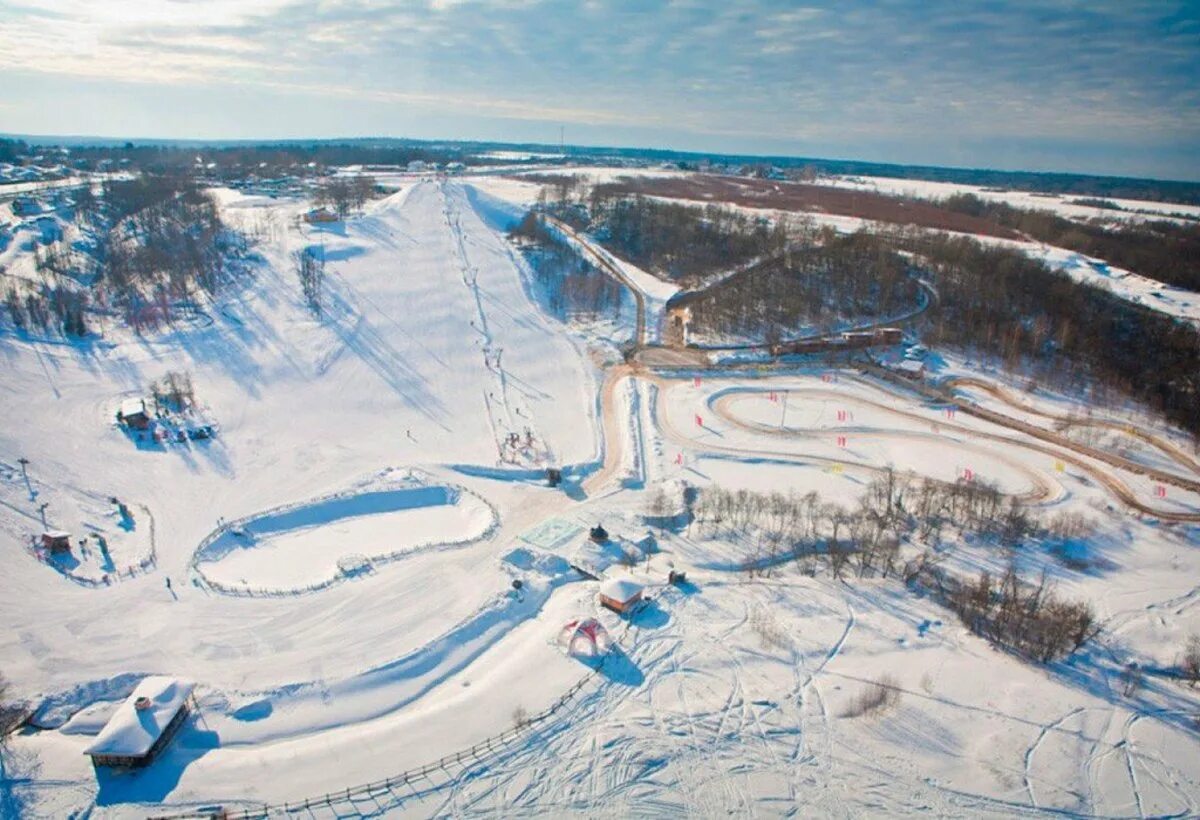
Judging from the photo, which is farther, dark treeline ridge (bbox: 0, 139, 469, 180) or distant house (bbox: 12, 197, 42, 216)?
dark treeline ridge (bbox: 0, 139, 469, 180)

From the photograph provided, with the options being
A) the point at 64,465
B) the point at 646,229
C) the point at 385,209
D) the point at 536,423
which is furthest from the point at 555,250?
Answer: the point at 64,465

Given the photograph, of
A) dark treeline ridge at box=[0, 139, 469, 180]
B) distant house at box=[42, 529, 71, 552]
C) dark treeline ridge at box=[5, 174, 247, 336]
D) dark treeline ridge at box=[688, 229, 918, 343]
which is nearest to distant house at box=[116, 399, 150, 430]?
distant house at box=[42, 529, 71, 552]

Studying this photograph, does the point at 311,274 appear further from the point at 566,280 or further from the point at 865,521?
the point at 865,521

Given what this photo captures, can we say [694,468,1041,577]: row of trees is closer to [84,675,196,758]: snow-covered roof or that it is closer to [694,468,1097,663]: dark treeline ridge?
[694,468,1097,663]: dark treeline ridge

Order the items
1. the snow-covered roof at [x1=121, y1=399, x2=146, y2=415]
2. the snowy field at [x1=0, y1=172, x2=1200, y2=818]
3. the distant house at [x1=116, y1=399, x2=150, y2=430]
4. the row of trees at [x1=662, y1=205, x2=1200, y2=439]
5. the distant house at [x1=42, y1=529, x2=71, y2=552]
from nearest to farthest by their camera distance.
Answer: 1. the snowy field at [x1=0, y1=172, x2=1200, y2=818]
2. the distant house at [x1=42, y1=529, x2=71, y2=552]
3. the distant house at [x1=116, y1=399, x2=150, y2=430]
4. the snow-covered roof at [x1=121, y1=399, x2=146, y2=415]
5. the row of trees at [x1=662, y1=205, x2=1200, y2=439]

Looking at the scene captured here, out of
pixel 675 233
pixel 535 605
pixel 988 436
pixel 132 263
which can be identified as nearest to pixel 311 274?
pixel 132 263

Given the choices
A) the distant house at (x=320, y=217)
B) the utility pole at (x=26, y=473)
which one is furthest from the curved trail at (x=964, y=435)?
the distant house at (x=320, y=217)

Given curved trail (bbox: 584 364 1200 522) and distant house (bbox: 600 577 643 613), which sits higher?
curved trail (bbox: 584 364 1200 522)
